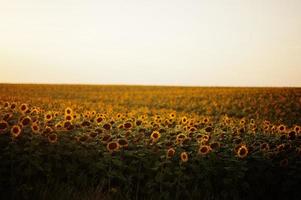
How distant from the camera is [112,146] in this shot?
699 centimetres

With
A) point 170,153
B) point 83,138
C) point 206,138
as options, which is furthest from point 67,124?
point 206,138

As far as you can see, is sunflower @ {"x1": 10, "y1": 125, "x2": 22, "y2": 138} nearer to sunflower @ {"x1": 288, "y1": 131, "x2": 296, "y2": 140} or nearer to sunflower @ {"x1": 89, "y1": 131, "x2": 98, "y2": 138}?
sunflower @ {"x1": 89, "y1": 131, "x2": 98, "y2": 138}

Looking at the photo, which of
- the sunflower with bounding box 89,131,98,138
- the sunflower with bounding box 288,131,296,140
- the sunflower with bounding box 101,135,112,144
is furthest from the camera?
the sunflower with bounding box 288,131,296,140

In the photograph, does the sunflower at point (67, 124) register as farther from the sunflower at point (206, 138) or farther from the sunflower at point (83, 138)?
the sunflower at point (206, 138)

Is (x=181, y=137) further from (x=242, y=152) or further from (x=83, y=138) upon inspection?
(x=83, y=138)

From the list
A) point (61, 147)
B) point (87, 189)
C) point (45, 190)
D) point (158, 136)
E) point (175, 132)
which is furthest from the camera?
point (175, 132)

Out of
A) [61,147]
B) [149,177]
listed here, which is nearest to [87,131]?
[61,147]

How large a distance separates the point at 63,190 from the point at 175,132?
2.89 metres

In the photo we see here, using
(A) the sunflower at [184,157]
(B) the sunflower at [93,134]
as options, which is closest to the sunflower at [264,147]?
(A) the sunflower at [184,157]

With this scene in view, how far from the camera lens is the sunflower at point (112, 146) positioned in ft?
22.8

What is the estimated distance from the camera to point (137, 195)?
6.77 metres

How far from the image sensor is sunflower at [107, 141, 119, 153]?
22.8 ft

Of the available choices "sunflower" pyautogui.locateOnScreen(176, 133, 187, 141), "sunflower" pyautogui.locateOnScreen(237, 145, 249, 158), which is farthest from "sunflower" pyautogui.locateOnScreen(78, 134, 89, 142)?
"sunflower" pyautogui.locateOnScreen(237, 145, 249, 158)

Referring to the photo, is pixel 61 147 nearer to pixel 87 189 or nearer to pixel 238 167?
pixel 87 189
